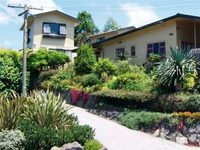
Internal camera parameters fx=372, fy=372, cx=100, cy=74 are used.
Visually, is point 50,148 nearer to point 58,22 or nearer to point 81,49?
point 81,49

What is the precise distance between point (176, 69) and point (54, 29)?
26.9 meters

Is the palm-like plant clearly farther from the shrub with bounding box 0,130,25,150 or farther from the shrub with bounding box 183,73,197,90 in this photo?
the shrub with bounding box 0,130,25,150

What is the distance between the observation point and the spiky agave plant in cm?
1444

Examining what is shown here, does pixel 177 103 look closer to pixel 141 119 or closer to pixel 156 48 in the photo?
pixel 141 119

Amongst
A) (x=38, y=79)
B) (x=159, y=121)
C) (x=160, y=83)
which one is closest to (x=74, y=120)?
(x=159, y=121)

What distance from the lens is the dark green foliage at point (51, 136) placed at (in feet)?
42.5

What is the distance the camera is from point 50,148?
12.9 meters

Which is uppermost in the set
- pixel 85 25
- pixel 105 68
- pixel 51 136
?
pixel 85 25

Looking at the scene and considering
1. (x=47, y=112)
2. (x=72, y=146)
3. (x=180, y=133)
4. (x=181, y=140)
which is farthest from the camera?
(x=180, y=133)

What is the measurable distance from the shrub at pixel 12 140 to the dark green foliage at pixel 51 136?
0.25 metres

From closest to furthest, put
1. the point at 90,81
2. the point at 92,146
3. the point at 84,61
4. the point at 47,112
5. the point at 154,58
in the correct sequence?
the point at 92,146 < the point at 47,112 < the point at 90,81 < the point at 154,58 < the point at 84,61

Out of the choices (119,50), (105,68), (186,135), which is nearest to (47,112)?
(186,135)

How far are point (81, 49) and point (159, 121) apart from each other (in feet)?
51.4

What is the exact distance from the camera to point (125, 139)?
1528cm
